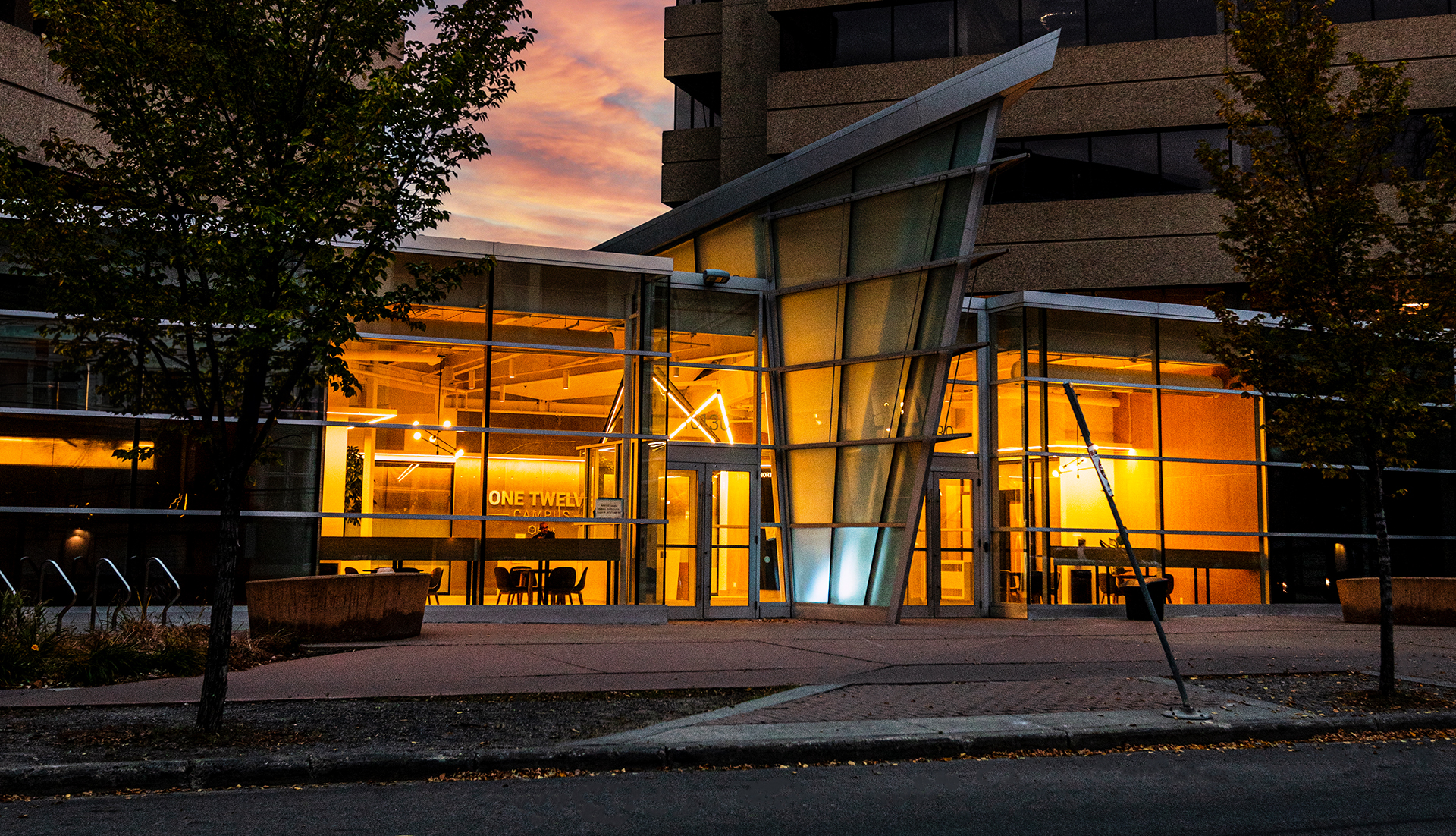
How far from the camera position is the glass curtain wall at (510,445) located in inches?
695

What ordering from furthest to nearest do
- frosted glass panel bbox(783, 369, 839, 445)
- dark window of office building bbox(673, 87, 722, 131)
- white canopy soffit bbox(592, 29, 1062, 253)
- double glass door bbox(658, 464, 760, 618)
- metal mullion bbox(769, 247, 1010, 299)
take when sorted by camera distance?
1. dark window of office building bbox(673, 87, 722, 131)
2. frosted glass panel bbox(783, 369, 839, 445)
3. double glass door bbox(658, 464, 760, 618)
4. metal mullion bbox(769, 247, 1010, 299)
5. white canopy soffit bbox(592, 29, 1062, 253)

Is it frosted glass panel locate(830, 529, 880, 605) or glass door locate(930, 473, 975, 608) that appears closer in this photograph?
frosted glass panel locate(830, 529, 880, 605)

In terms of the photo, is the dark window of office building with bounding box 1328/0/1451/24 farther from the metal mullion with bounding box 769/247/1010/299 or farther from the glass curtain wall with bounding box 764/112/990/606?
the glass curtain wall with bounding box 764/112/990/606

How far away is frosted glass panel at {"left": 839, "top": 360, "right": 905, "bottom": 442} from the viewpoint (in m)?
18.8

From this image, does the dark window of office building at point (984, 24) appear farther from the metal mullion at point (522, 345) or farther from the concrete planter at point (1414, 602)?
the concrete planter at point (1414, 602)

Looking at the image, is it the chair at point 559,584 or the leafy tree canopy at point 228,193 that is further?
the chair at point 559,584

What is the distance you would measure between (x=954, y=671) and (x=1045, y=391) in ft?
34.1

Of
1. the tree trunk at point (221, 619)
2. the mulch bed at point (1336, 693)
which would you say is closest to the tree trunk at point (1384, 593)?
the mulch bed at point (1336, 693)

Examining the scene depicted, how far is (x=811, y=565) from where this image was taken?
19.7 m

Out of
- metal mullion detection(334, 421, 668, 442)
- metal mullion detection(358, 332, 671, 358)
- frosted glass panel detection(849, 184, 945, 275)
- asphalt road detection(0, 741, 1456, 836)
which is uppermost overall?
frosted glass panel detection(849, 184, 945, 275)

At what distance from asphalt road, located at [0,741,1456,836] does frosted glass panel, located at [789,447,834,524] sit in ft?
37.5

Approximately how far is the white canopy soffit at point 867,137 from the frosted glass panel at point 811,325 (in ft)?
6.24

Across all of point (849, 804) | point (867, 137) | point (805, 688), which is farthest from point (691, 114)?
point (849, 804)

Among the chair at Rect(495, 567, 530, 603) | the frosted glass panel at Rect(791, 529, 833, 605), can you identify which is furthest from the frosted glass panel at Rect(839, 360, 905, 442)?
the chair at Rect(495, 567, 530, 603)
